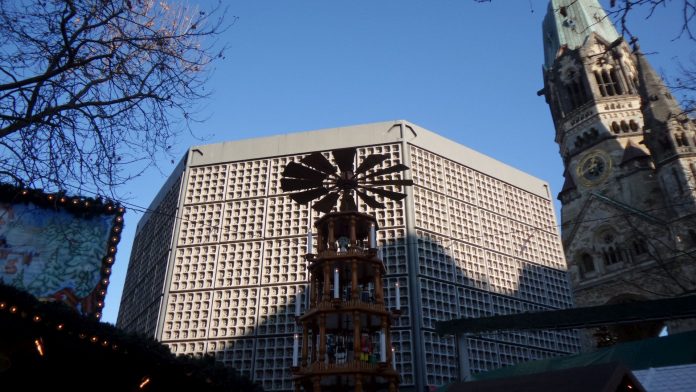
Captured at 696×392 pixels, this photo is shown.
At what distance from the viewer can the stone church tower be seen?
1118 inches

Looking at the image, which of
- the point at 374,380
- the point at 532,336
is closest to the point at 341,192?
the point at 374,380

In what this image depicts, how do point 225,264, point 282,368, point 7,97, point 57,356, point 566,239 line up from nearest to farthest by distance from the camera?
1. point 7,97
2. point 57,356
3. point 282,368
4. point 225,264
5. point 566,239

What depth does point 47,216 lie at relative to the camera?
962 cm

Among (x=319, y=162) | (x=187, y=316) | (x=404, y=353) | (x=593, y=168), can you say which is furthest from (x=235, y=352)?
(x=593, y=168)

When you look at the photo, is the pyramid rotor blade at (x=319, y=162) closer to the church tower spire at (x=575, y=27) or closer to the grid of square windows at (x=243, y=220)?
the grid of square windows at (x=243, y=220)

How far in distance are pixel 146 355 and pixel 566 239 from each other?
31996mm

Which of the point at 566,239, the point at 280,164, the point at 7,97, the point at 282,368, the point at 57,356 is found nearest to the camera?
the point at 7,97

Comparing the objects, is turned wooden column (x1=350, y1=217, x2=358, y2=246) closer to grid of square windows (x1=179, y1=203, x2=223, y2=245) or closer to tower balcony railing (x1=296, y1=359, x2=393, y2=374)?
tower balcony railing (x1=296, y1=359, x2=393, y2=374)

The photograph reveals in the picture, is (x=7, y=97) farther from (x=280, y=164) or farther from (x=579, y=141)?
(x=579, y=141)

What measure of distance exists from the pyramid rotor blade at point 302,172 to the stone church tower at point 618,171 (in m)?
18.4

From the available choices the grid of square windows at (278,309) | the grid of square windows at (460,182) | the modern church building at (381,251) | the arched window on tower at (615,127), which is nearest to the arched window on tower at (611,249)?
the arched window on tower at (615,127)

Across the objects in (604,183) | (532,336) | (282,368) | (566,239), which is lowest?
(282,368)

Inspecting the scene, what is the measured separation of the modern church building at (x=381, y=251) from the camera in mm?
16312

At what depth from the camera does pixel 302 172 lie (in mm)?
10547
